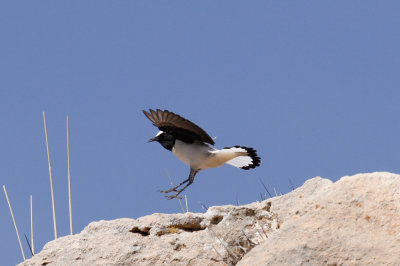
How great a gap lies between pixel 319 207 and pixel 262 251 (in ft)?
1.62

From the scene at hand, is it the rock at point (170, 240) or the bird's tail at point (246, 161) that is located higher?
the bird's tail at point (246, 161)

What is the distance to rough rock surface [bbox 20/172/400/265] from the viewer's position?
3.82 metres

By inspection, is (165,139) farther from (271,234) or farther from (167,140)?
(271,234)

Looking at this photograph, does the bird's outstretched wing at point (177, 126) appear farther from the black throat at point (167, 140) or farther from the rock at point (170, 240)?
the rock at point (170, 240)

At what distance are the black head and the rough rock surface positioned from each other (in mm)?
1613

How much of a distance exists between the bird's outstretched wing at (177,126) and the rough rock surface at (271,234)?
4.29ft

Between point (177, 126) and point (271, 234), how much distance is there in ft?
8.63

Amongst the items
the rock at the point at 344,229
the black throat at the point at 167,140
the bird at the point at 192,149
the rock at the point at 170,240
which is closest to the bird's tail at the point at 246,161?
the bird at the point at 192,149

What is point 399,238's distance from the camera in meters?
3.87

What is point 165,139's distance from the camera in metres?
7.03

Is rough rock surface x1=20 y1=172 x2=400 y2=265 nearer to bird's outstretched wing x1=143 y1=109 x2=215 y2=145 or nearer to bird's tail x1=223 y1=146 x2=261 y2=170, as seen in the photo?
bird's outstretched wing x1=143 y1=109 x2=215 y2=145

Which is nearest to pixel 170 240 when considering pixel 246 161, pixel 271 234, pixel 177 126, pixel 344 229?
pixel 271 234

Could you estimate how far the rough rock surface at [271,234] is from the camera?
3.82 meters

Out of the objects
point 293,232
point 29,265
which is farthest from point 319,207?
point 29,265
